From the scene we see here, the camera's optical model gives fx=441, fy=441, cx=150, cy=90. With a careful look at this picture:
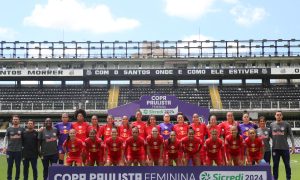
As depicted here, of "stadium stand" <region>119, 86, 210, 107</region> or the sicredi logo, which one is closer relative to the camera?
the sicredi logo

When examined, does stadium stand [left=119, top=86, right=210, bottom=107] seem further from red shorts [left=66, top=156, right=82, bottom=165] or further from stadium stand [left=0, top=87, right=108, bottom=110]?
red shorts [left=66, top=156, right=82, bottom=165]

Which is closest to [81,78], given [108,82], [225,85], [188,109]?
[108,82]

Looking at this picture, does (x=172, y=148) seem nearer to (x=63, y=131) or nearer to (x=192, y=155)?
(x=192, y=155)

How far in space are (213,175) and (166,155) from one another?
217 cm

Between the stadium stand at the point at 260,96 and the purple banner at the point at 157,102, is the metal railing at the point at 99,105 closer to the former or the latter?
the stadium stand at the point at 260,96

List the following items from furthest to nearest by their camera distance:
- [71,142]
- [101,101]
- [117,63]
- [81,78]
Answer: [117,63] < [81,78] < [101,101] < [71,142]

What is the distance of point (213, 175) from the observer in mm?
9688

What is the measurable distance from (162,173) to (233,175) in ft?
5.09

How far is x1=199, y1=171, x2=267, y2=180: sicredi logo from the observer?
31.4ft

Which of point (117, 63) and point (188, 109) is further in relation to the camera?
point (117, 63)

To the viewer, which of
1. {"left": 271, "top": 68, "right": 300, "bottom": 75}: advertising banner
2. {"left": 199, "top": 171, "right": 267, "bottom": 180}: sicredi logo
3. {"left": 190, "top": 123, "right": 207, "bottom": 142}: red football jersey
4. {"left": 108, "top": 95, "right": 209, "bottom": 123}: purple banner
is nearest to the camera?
{"left": 199, "top": 171, "right": 267, "bottom": 180}: sicredi logo

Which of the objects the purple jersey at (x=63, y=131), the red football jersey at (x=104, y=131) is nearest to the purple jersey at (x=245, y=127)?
the red football jersey at (x=104, y=131)

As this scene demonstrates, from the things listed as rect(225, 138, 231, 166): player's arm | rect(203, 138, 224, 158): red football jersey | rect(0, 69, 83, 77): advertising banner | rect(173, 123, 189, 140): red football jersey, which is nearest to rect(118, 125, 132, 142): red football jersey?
rect(173, 123, 189, 140): red football jersey

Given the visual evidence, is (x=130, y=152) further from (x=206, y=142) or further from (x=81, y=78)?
(x=81, y=78)
